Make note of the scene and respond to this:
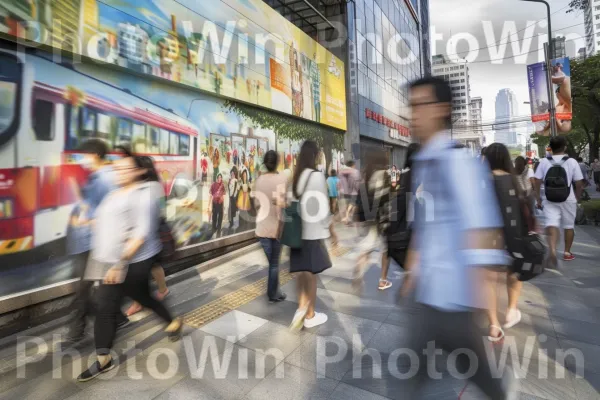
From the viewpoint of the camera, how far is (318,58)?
12203mm

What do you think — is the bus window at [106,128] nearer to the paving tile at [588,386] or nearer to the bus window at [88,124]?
the bus window at [88,124]

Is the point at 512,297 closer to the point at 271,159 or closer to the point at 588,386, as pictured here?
the point at 588,386

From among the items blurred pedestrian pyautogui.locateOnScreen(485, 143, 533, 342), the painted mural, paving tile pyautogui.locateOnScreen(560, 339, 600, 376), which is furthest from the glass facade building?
paving tile pyautogui.locateOnScreen(560, 339, 600, 376)

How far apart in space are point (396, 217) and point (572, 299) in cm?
346

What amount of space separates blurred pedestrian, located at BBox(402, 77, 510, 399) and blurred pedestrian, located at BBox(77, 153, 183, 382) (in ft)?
6.71

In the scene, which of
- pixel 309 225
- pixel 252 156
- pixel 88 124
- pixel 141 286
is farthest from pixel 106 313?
pixel 252 156

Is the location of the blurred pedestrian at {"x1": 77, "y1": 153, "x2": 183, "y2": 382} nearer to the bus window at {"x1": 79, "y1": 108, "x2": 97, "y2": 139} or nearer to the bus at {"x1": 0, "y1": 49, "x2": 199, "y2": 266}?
the bus at {"x1": 0, "y1": 49, "x2": 199, "y2": 266}

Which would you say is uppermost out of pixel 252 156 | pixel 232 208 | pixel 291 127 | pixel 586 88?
pixel 586 88

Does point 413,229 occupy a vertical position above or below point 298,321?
above

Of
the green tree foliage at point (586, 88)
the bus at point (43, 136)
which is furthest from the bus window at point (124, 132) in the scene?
the green tree foliage at point (586, 88)

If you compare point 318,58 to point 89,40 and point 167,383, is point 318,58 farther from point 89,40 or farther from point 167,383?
point 167,383

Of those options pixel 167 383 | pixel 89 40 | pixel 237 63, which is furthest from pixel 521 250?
pixel 237 63

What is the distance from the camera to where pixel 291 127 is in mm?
10266

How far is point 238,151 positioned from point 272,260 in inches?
164
